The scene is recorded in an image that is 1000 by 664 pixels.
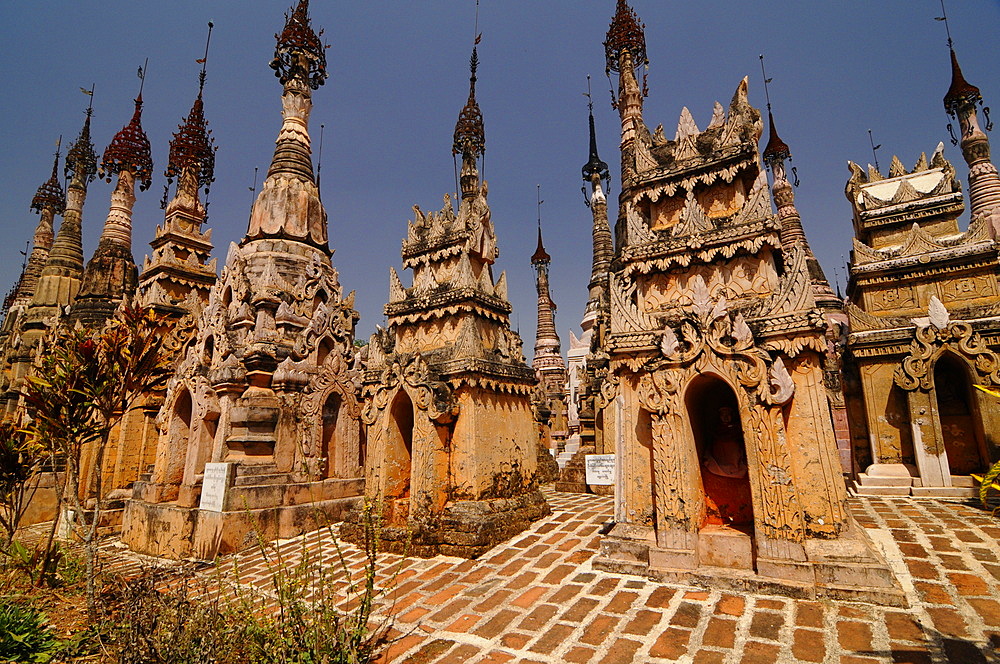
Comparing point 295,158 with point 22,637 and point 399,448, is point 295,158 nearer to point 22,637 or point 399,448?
point 399,448

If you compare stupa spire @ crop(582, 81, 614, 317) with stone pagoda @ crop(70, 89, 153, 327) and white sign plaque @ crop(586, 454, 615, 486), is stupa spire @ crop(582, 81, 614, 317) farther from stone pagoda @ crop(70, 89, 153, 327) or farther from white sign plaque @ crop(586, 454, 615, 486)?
stone pagoda @ crop(70, 89, 153, 327)

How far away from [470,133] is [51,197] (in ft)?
99.3

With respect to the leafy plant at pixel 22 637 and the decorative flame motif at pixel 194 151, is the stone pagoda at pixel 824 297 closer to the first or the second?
the leafy plant at pixel 22 637

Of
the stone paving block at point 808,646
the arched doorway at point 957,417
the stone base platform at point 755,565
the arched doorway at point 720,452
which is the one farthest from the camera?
the arched doorway at point 957,417

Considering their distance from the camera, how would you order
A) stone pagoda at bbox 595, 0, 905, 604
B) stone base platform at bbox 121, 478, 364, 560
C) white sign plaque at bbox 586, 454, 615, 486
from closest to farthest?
stone pagoda at bbox 595, 0, 905, 604 < stone base platform at bbox 121, 478, 364, 560 < white sign plaque at bbox 586, 454, 615, 486

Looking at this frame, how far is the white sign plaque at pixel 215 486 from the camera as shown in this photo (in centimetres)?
954

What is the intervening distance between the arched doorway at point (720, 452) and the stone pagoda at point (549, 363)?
563 inches

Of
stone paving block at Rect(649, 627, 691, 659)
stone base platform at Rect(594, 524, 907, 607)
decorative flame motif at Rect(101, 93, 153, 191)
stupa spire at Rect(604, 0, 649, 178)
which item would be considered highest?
stupa spire at Rect(604, 0, 649, 178)

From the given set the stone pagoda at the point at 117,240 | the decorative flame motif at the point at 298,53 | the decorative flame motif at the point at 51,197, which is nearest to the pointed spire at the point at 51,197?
the decorative flame motif at the point at 51,197

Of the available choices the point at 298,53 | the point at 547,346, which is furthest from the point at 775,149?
the point at 298,53

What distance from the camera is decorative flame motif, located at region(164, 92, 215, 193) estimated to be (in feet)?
60.7

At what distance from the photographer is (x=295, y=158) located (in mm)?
14391

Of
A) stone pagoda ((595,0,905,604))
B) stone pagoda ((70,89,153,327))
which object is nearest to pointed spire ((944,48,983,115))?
stone pagoda ((595,0,905,604))

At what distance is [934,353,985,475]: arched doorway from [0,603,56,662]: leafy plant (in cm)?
1686
